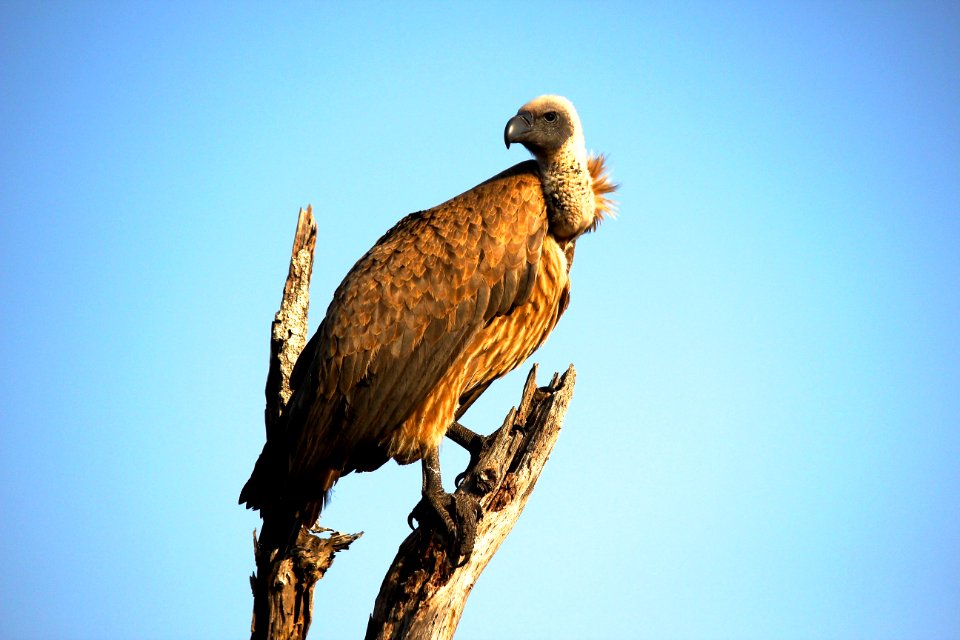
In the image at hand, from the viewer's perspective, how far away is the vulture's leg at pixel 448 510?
5422 mm

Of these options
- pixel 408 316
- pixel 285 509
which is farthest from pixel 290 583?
pixel 408 316

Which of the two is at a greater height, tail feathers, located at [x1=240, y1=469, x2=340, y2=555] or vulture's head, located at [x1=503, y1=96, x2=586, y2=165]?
vulture's head, located at [x1=503, y1=96, x2=586, y2=165]

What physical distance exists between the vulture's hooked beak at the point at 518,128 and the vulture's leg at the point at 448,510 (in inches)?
88.2

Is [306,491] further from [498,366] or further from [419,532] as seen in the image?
[498,366]

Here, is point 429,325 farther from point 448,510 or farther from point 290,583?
point 290,583

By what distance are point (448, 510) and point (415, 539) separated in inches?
10.8

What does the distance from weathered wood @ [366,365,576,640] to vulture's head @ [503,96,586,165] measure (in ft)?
5.01

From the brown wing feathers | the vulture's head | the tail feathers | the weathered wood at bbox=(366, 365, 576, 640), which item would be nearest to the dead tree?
the weathered wood at bbox=(366, 365, 576, 640)

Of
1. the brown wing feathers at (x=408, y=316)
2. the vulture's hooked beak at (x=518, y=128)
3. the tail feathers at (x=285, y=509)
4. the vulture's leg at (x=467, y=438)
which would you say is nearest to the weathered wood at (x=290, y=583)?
the tail feathers at (x=285, y=509)

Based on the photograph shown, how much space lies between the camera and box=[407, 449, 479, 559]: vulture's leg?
5.42m

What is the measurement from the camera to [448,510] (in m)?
5.59

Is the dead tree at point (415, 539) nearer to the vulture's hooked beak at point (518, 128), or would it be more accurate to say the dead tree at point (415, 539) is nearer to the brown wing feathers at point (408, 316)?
the brown wing feathers at point (408, 316)

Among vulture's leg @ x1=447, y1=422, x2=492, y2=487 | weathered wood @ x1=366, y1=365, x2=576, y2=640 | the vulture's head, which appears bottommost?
weathered wood @ x1=366, y1=365, x2=576, y2=640

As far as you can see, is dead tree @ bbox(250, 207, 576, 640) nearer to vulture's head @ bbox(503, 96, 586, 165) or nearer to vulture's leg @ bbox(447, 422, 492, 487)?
vulture's leg @ bbox(447, 422, 492, 487)
